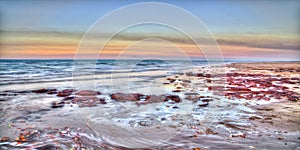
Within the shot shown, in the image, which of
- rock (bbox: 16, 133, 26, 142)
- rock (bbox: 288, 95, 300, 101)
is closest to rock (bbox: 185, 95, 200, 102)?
rock (bbox: 288, 95, 300, 101)

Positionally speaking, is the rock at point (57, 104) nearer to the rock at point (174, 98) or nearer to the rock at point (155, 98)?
the rock at point (155, 98)

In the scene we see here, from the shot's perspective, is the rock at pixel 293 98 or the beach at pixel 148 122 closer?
the beach at pixel 148 122

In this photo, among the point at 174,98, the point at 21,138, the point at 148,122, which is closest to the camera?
the point at 21,138

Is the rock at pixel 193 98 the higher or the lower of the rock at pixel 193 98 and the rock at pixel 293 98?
the higher

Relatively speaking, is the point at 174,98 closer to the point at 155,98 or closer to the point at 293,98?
the point at 155,98

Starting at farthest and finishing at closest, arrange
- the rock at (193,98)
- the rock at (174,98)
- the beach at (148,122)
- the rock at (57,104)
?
the rock at (193,98) → the rock at (174,98) → the rock at (57,104) → the beach at (148,122)

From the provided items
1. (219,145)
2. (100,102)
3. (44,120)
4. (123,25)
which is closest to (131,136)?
(219,145)

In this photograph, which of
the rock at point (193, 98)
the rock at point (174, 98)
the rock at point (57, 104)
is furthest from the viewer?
the rock at point (193, 98)

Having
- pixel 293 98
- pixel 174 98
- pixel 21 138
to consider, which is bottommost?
pixel 21 138

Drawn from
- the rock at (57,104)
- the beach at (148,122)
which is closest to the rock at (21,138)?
the beach at (148,122)

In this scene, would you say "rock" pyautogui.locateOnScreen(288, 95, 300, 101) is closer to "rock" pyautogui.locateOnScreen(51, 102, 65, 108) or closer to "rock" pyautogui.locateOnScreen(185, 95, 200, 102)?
"rock" pyautogui.locateOnScreen(185, 95, 200, 102)

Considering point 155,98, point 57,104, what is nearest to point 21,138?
point 57,104
